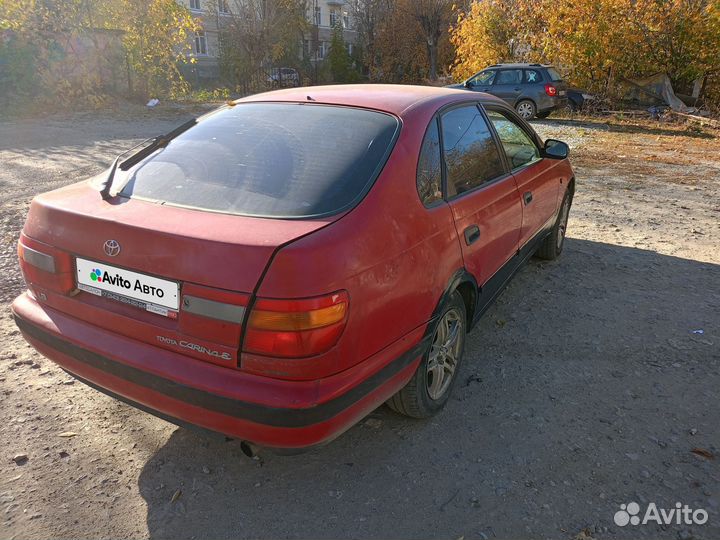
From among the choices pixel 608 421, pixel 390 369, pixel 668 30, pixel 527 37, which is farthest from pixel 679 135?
pixel 390 369

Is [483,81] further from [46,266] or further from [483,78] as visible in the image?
[46,266]

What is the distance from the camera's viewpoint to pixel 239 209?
223 centimetres

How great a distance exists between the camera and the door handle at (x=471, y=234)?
2.88 m

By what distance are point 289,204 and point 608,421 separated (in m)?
2.05

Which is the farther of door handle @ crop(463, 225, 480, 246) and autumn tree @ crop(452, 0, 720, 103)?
autumn tree @ crop(452, 0, 720, 103)

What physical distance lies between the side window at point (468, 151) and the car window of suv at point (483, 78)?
565 inches

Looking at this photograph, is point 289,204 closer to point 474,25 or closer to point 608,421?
point 608,421

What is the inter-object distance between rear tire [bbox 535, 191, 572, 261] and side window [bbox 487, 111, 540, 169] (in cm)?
93

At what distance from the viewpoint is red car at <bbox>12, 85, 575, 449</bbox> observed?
1.95 metres

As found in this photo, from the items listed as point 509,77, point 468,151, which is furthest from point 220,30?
point 468,151

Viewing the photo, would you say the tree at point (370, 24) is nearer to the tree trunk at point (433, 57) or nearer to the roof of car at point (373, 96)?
the tree trunk at point (433, 57)

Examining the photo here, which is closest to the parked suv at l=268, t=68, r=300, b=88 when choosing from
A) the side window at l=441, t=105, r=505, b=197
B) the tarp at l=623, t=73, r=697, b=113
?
the tarp at l=623, t=73, r=697, b=113

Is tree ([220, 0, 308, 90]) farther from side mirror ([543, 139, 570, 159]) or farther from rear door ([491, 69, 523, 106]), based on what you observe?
side mirror ([543, 139, 570, 159])

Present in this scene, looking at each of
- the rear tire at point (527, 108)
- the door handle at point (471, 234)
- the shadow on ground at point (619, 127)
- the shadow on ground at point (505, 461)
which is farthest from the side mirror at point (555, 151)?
the rear tire at point (527, 108)
